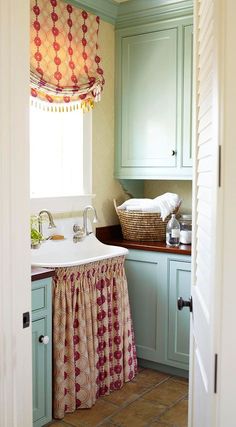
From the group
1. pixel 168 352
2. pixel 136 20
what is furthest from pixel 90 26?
pixel 168 352

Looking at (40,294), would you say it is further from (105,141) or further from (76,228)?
(105,141)

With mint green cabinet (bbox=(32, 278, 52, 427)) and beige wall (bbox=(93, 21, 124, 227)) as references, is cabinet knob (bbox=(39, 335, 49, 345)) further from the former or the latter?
beige wall (bbox=(93, 21, 124, 227))

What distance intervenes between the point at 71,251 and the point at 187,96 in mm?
1311

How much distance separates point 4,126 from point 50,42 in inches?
78.7

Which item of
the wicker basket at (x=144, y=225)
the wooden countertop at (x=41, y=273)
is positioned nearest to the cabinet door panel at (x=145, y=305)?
the wicker basket at (x=144, y=225)

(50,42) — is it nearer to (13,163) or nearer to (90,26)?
(90,26)

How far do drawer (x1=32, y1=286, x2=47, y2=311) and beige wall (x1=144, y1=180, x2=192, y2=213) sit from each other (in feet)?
5.05

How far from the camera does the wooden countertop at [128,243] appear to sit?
3.28m

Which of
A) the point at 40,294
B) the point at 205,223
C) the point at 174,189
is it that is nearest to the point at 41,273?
the point at 40,294

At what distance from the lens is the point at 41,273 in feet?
8.43

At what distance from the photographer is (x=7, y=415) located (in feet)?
4.52

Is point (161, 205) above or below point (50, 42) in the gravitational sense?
below

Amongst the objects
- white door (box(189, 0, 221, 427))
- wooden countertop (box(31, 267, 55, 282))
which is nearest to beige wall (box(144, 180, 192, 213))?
wooden countertop (box(31, 267, 55, 282))

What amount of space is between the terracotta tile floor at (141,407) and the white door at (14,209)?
4.91 feet
